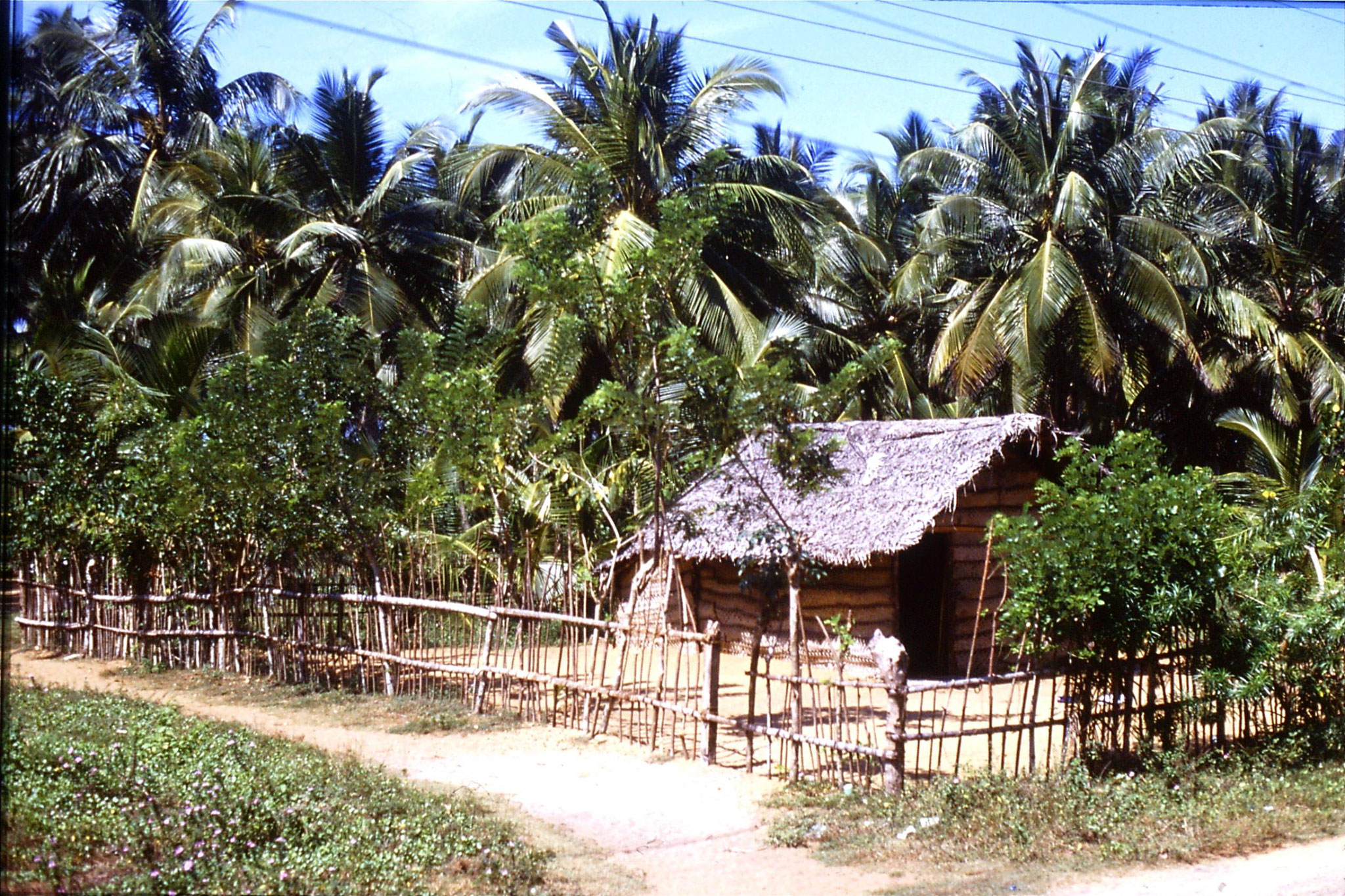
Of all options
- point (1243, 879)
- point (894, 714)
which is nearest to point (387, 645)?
point (894, 714)

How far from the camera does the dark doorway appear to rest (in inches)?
555

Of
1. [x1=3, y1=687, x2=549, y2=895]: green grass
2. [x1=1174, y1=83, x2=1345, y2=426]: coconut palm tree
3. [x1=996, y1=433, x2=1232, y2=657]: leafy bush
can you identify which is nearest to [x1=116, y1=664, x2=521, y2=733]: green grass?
[x1=3, y1=687, x2=549, y2=895]: green grass

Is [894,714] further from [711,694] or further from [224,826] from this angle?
[224,826]

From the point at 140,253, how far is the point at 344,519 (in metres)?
11.6

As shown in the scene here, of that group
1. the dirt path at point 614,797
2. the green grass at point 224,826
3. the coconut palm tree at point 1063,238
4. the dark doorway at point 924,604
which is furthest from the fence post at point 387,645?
the coconut palm tree at point 1063,238

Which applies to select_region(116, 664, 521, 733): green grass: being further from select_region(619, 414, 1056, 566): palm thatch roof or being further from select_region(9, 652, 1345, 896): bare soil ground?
select_region(619, 414, 1056, 566): palm thatch roof

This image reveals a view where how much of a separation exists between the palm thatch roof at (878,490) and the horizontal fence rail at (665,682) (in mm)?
1476

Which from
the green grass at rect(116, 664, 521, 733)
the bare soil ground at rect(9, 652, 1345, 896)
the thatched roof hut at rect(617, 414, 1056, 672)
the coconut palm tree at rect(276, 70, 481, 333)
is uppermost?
the coconut palm tree at rect(276, 70, 481, 333)

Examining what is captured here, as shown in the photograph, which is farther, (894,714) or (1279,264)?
(1279,264)

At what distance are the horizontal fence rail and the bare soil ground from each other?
1.31 feet

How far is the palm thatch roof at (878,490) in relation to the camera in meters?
12.6

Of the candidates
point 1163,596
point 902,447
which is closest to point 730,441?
point 1163,596

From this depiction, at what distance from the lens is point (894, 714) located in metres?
7.62

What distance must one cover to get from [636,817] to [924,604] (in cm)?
826
